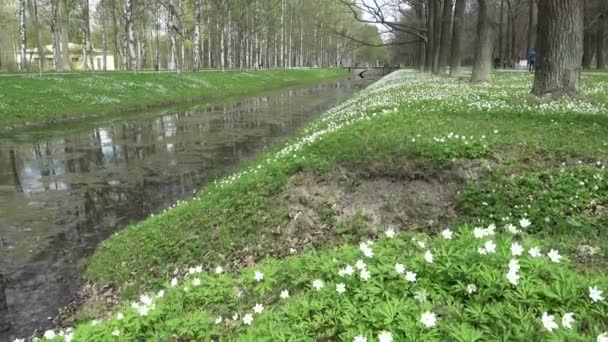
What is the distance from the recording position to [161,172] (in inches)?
545

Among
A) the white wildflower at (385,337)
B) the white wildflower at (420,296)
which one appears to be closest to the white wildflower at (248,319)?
the white wildflower at (385,337)

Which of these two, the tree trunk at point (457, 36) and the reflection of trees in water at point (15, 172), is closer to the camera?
the reflection of trees in water at point (15, 172)

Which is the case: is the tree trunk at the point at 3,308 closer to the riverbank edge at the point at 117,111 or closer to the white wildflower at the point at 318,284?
the white wildflower at the point at 318,284

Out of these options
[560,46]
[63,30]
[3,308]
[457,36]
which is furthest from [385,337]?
[63,30]

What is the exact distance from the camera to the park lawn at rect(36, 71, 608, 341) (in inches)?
121

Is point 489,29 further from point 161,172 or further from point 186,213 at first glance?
point 186,213

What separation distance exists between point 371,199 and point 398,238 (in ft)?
11.0

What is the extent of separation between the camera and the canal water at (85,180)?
7340 mm

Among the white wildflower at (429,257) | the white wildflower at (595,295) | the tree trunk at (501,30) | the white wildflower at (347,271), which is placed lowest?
the white wildflower at (347,271)

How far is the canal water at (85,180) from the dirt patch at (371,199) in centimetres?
371

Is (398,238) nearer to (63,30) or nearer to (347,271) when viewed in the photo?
(347,271)

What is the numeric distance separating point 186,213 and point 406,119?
5394 millimetres

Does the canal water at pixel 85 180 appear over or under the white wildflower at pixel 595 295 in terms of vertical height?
under

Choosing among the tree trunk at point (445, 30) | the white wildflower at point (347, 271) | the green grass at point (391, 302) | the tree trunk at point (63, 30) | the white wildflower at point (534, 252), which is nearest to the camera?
the green grass at point (391, 302)
